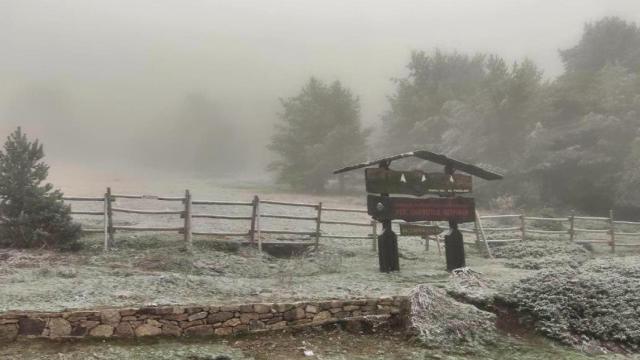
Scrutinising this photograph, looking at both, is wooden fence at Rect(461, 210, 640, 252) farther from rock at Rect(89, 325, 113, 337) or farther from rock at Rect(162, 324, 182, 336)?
rock at Rect(89, 325, 113, 337)

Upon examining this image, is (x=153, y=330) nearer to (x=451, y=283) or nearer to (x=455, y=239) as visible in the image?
(x=451, y=283)

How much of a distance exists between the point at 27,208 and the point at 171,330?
7.98 metres

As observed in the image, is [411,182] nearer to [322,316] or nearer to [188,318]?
[322,316]

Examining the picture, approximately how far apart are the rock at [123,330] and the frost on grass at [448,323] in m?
4.55

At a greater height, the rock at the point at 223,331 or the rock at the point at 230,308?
the rock at the point at 230,308

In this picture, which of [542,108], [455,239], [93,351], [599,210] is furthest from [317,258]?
[542,108]

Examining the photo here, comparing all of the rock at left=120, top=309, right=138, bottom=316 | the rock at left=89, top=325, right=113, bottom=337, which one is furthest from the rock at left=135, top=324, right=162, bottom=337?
the rock at left=89, top=325, right=113, bottom=337

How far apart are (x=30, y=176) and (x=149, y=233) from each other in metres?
3.76

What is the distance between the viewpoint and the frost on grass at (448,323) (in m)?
8.21

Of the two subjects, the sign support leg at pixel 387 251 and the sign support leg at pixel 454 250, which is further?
the sign support leg at pixel 454 250

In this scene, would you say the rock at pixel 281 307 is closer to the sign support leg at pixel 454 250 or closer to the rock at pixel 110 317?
the rock at pixel 110 317

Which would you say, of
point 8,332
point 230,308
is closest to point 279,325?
point 230,308

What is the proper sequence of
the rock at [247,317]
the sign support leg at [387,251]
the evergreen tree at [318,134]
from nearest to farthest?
the rock at [247,317]
the sign support leg at [387,251]
the evergreen tree at [318,134]

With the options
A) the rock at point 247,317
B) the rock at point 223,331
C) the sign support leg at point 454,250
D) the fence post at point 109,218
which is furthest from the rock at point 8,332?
the sign support leg at point 454,250
